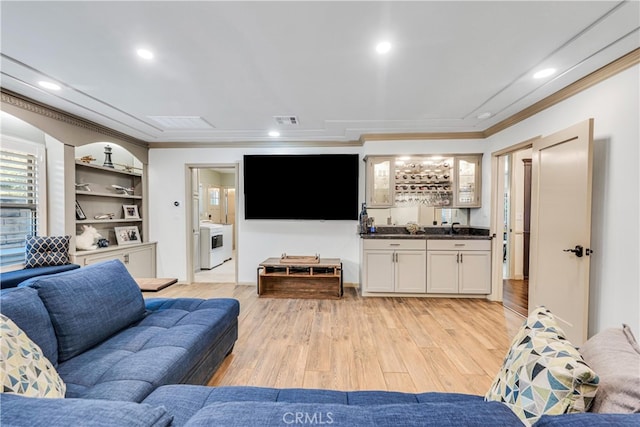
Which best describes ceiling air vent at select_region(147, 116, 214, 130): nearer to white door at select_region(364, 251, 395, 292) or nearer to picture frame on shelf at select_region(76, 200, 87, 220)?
picture frame on shelf at select_region(76, 200, 87, 220)

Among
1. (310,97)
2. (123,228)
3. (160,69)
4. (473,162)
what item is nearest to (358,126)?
(310,97)

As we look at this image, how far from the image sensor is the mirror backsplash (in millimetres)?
4508

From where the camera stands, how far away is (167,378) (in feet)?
4.64

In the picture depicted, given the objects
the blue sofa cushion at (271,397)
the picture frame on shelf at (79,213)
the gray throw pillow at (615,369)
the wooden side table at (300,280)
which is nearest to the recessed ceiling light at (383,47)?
the gray throw pillow at (615,369)

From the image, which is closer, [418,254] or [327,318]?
[327,318]

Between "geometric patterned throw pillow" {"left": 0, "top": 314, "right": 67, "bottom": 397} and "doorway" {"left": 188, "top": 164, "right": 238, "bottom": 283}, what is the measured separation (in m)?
3.63

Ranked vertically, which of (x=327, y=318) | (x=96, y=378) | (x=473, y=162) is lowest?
(x=327, y=318)

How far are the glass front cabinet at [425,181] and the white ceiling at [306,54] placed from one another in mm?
1033

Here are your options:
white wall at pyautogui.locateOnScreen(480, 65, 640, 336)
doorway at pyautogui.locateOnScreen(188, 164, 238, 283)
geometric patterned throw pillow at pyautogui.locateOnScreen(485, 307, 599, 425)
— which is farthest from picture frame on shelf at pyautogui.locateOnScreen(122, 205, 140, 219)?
white wall at pyautogui.locateOnScreen(480, 65, 640, 336)

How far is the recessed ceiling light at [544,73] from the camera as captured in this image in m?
2.32

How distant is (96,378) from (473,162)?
4.84m

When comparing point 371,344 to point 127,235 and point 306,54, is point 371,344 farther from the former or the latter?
point 127,235

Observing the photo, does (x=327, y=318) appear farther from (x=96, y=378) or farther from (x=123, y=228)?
(x=123, y=228)

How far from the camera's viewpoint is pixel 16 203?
314cm
